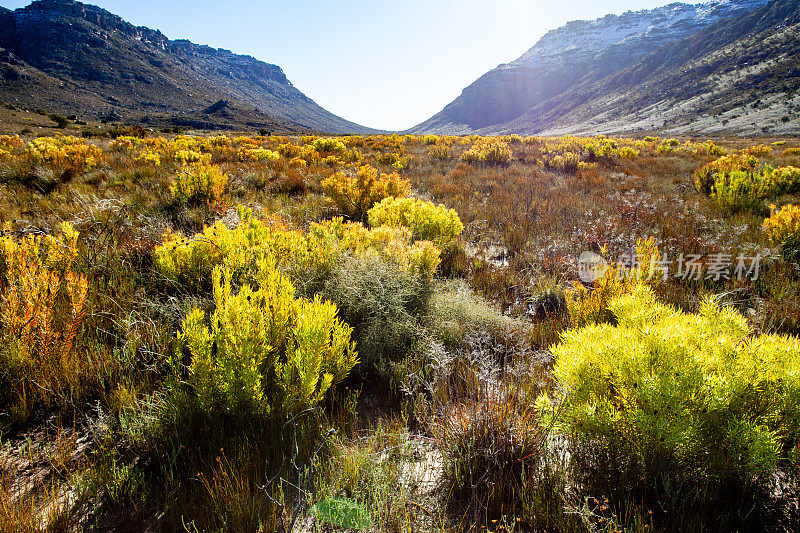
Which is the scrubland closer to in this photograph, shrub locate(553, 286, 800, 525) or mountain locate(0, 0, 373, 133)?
shrub locate(553, 286, 800, 525)

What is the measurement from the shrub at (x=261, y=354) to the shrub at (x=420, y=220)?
2715 mm

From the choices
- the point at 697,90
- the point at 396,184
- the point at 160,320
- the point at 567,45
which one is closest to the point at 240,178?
the point at 396,184

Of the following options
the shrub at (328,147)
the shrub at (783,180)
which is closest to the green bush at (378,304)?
the shrub at (783,180)

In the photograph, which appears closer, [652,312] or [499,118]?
[652,312]

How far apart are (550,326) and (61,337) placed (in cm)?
380

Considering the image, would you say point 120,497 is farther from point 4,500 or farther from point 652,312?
point 652,312

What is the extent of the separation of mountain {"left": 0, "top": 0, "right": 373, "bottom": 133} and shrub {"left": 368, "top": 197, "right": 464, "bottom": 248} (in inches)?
2708

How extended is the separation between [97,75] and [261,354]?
13660 centimetres

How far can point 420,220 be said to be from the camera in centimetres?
471

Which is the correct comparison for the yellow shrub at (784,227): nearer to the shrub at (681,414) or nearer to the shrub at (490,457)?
the shrub at (681,414)

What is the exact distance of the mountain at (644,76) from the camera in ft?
206

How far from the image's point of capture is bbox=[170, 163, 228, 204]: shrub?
5.61 metres

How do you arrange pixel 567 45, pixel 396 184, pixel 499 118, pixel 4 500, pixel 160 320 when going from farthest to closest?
pixel 567 45, pixel 499 118, pixel 396 184, pixel 160 320, pixel 4 500

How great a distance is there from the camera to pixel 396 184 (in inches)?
269
